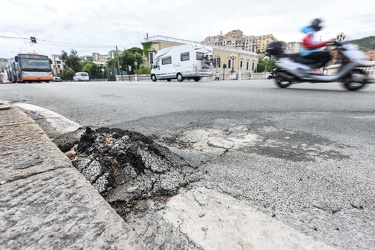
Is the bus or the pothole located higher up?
the bus

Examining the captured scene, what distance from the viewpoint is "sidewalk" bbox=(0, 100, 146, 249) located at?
0.68m

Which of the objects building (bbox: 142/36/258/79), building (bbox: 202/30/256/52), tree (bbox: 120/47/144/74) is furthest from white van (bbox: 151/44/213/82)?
building (bbox: 202/30/256/52)

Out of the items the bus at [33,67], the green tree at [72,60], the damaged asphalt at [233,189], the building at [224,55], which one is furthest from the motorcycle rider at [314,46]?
the green tree at [72,60]

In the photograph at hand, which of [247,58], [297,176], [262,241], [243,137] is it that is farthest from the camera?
[247,58]

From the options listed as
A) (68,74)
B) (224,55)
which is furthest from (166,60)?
(68,74)

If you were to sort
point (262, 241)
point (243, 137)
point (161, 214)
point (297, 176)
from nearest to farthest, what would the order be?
point (262, 241) → point (161, 214) → point (297, 176) → point (243, 137)

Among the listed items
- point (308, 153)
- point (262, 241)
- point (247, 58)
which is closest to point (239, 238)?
point (262, 241)

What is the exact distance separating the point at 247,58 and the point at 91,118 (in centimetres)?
4822

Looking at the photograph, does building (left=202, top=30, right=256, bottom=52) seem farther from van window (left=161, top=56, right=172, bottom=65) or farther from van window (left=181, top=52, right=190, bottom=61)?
van window (left=181, top=52, right=190, bottom=61)

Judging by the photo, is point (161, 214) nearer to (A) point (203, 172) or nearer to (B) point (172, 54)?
(A) point (203, 172)

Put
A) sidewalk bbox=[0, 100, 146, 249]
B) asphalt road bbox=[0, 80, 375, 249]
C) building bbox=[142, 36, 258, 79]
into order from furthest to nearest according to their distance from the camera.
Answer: building bbox=[142, 36, 258, 79] < asphalt road bbox=[0, 80, 375, 249] < sidewalk bbox=[0, 100, 146, 249]

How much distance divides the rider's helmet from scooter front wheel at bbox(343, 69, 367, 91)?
1.38 m

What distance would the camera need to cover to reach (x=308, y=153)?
167cm

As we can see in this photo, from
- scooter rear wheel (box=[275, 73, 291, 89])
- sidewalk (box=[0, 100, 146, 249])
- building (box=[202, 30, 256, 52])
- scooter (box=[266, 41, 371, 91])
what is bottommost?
sidewalk (box=[0, 100, 146, 249])
